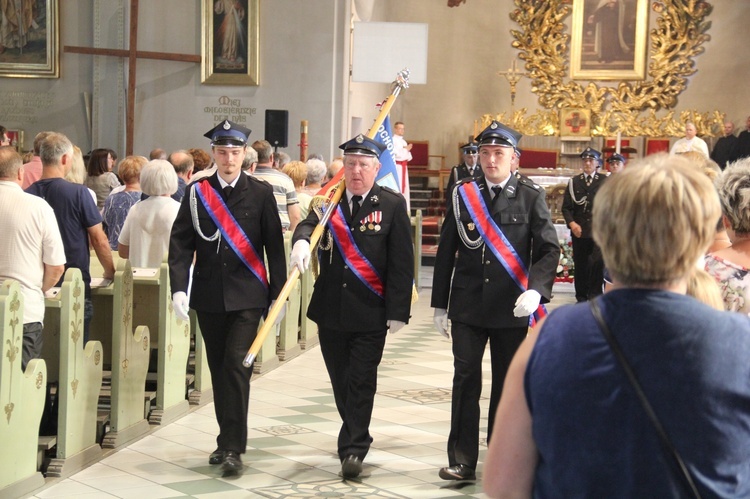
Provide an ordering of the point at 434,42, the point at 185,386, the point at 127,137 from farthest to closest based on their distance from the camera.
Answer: the point at 434,42 < the point at 127,137 < the point at 185,386

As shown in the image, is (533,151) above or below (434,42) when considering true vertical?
below

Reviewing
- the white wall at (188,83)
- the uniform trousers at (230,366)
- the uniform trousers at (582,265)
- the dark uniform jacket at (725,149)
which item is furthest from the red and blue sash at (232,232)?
the dark uniform jacket at (725,149)

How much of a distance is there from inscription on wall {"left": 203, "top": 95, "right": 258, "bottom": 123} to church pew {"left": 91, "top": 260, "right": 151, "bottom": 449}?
35.3ft

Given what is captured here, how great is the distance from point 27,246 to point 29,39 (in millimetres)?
12865

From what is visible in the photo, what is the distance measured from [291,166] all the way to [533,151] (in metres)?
10.7

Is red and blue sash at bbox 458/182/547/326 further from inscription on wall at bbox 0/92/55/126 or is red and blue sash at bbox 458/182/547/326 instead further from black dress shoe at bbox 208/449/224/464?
inscription on wall at bbox 0/92/55/126

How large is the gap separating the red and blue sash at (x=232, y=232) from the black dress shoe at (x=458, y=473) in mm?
1295

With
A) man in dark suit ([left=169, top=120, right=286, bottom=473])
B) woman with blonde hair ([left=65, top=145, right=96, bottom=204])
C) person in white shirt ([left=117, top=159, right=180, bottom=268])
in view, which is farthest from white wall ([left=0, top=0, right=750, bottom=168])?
man in dark suit ([left=169, top=120, right=286, bottom=473])

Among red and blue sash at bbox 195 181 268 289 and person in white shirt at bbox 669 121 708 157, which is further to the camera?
person in white shirt at bbox 669 121 708 157

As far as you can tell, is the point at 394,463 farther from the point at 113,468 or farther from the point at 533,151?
the point at 533,151

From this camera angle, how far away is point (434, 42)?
21234mm

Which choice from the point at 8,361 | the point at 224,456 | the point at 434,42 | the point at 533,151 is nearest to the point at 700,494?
the point at 8,361

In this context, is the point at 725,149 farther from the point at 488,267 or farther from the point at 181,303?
the point at 181,303

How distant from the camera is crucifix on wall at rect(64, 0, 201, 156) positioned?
16.5 metres
